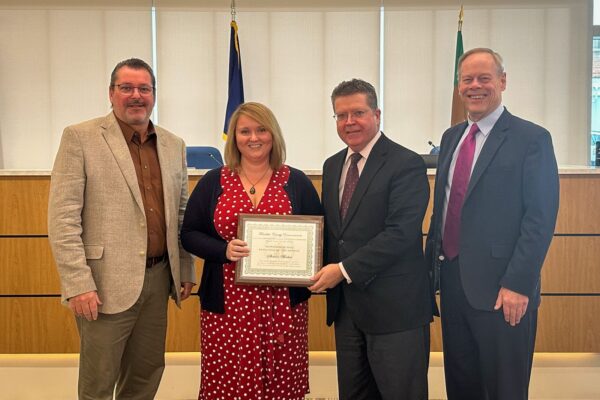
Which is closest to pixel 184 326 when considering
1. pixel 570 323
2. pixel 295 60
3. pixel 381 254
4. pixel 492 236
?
pixel 381 254

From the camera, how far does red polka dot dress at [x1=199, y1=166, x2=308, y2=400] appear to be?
6.97ft

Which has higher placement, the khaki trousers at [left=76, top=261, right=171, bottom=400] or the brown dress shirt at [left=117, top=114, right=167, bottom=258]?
the brown dress shirt at [left=117, top=114, right=167, bottom=258]

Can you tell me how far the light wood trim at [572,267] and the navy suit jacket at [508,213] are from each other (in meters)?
1.32

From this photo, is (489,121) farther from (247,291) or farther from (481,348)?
(247,291)

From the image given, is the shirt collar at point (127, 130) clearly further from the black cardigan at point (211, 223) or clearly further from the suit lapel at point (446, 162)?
the suit lapel at point (446, 162)

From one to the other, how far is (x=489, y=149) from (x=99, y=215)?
149 cm

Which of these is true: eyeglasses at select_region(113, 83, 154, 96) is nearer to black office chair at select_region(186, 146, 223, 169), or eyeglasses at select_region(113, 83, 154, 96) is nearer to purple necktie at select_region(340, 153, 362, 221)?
purple necktie at select_region(340, 153, 362, 221)

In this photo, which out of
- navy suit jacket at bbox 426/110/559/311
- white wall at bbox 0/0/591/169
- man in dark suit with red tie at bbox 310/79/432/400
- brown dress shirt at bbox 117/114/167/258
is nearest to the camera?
navy suit jacket at bbox 426/110/559/311

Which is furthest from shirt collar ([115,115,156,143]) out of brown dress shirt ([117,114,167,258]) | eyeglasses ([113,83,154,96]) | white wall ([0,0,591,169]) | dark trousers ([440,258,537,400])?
white wall ([0,0,591,169])

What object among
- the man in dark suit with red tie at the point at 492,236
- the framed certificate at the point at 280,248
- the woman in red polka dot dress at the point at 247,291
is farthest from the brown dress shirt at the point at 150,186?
the man in dark suit with red tie at the point at 492,236

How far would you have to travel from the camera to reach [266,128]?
2.15 metres

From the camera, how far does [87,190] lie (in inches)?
83.0

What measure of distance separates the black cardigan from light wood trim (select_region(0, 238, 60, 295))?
4.43 ft

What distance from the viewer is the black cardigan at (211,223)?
2.15 m
